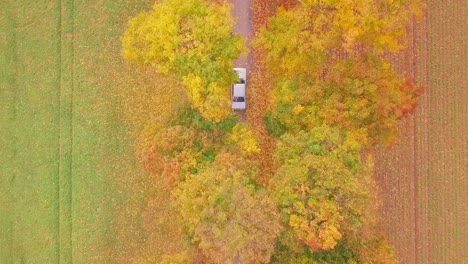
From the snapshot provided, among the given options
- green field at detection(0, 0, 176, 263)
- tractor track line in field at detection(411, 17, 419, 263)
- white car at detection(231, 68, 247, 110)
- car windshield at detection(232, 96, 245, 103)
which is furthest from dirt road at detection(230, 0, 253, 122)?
tractor track line in field at detection(411, 17, 419, 263)

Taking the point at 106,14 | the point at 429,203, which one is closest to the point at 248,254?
the point at 429,203

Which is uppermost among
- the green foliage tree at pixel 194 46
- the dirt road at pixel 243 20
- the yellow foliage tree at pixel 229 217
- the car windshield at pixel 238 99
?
the dirt road at pixel 243 20

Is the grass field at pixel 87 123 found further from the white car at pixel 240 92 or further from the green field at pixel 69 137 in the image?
the white car at pixel 240 92

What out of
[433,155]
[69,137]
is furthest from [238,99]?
[433,155]

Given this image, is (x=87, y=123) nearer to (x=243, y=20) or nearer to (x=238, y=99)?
(x=238, y=99)

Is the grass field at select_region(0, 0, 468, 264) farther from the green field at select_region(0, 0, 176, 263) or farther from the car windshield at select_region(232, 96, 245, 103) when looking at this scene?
the car windshield at select_region(232, 96, 245, 103)

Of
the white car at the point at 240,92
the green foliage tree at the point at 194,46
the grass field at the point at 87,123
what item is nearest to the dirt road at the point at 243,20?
the white car at the point at 240,92
